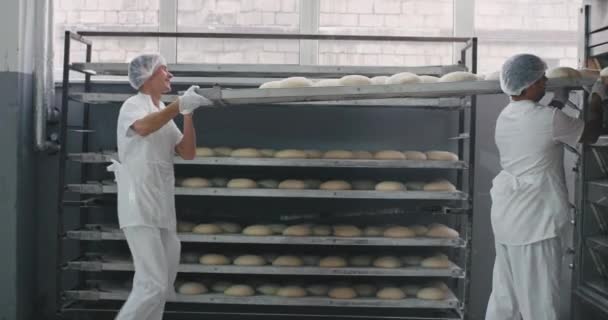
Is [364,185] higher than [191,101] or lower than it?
lower

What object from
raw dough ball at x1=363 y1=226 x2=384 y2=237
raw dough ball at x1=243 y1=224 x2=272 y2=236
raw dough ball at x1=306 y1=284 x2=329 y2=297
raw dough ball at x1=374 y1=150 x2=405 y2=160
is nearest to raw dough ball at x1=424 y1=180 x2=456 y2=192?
raw dough ball at x1=374 y1=150 x2=405 y2=160

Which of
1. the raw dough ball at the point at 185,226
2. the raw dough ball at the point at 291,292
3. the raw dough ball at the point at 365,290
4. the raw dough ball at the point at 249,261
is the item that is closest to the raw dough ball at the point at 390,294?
the raw dough ball at the point at 365,290

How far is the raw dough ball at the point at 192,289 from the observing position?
11.4ft

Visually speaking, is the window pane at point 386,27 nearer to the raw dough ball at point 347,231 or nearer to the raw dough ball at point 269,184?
the raw dough ball at point 269,184

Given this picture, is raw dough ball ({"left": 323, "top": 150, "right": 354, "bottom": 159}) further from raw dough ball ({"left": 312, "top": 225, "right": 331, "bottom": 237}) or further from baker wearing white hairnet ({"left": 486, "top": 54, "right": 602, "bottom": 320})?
baker wearing white hairnet ({"left": 486, "top": 54, "right": 602, "bottom": 320})

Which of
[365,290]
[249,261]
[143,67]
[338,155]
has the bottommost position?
[365,290]

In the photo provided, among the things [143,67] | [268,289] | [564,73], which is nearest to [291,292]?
[268,289]

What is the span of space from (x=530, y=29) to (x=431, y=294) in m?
1.78

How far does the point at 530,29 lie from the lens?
3955mm

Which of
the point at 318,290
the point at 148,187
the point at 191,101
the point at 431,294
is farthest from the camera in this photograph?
the point at 318,290

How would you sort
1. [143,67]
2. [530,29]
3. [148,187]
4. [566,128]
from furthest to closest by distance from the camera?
[530,29], [143,67], [148,187], [566,128]

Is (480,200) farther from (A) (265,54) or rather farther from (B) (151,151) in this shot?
(B) (151,151)

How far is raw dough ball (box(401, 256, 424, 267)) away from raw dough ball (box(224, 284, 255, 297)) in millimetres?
875

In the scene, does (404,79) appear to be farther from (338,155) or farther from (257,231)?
(257,231)
